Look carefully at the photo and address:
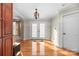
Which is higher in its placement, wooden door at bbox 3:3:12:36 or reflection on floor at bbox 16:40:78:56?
wooden door at bbox 3:3:12:36

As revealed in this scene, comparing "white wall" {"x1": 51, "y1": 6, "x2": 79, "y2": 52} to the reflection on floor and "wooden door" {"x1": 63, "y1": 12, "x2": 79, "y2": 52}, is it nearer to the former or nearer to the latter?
"wooden door" {"x1": 63, "y1": 12, "x2": 79, "y2": 52}

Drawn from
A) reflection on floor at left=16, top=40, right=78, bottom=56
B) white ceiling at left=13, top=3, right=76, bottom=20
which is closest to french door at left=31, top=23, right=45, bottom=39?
reflection on floor at left=16, top=40, right=78, bottom=56

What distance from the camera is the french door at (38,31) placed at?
4930mm

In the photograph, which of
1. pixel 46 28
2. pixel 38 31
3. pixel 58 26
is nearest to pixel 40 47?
pixel 38 31

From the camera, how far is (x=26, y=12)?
4.73 meters

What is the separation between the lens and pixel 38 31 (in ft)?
16.4

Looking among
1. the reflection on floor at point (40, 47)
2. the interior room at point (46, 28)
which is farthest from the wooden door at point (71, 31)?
the reflection on floor at point (40, 47)

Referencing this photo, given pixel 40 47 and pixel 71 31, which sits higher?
pixel 71 31

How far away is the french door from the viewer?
493cm

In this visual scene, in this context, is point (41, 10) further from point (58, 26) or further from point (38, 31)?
point (58, 26)

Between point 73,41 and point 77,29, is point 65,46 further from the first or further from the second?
point 77,29

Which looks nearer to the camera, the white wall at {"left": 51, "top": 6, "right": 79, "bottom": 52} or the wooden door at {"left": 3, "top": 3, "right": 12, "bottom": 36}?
the wooden door at {"left": 3, "top": 3, "right": 12, "bottom": 36}

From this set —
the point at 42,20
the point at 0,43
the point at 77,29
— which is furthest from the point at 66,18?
the point at 0,43

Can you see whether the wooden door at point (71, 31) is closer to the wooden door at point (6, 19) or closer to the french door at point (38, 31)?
the french door at point (38, 31)
